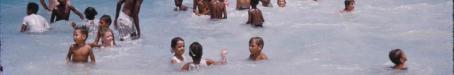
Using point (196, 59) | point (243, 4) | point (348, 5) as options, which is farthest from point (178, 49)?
point (348, 5)

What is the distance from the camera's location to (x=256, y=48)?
760 cm

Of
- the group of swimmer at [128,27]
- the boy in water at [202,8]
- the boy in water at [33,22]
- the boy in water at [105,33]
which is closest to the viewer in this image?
the group of swimmer at [128,27]

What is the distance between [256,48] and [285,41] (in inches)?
76.0

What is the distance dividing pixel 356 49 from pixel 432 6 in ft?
16.2

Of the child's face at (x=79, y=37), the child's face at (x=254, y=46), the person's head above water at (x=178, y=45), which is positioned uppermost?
the child's face at (x=79, y=37)

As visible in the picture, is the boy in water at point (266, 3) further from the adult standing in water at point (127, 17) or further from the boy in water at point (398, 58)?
the boy in water at point (398, 58)

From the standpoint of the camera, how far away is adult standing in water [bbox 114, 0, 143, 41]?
30.2 ft

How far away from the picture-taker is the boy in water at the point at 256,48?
7547 millimetres

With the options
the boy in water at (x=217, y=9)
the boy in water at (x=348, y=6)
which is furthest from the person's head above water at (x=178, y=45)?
the boy in water at (x=348, y=6)

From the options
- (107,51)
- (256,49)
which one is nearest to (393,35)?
(256,49)

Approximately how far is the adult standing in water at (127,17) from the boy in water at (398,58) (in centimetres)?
361

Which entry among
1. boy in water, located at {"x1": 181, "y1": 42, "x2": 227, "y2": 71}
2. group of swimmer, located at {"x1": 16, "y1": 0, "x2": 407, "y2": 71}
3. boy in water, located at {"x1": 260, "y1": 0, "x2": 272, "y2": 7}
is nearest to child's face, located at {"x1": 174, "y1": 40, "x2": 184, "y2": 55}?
group of swimmer, located at {"x1": 16, "y1": 0, "x2": 407, "y2": 71}

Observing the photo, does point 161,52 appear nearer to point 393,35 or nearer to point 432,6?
point 393,35

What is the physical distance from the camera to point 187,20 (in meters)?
11.8
